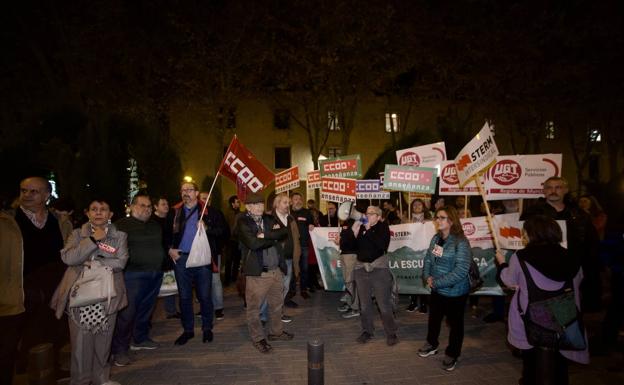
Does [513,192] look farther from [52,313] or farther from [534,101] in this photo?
[534,101]

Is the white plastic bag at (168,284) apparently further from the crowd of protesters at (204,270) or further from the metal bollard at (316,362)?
the metal bollard at (316,362)

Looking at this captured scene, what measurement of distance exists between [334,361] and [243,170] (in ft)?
11.4

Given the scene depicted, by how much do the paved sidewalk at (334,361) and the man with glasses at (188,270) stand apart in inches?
10.8

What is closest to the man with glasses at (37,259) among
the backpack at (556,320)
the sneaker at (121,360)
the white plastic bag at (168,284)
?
the sneaker at (121,360)

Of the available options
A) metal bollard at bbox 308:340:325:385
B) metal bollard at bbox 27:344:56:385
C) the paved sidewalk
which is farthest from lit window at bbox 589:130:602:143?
metal bollard at bbox 27:344:56:385

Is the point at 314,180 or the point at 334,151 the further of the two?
the point at 334,151

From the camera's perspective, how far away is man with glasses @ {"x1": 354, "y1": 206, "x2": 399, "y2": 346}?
5.99 meters

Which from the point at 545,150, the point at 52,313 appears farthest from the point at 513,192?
the point at 545,150

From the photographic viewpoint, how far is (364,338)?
6.15 m

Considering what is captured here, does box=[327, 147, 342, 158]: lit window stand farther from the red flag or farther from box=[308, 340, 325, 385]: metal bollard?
box=[308, 340, 325, 385]: metal bollard

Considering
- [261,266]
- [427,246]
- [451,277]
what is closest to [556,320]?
[451,277]

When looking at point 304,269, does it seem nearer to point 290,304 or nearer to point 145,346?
point 290,304

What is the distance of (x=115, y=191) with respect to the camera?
1231 cm

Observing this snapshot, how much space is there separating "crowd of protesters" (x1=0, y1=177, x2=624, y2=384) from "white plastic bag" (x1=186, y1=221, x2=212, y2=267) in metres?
0.12
